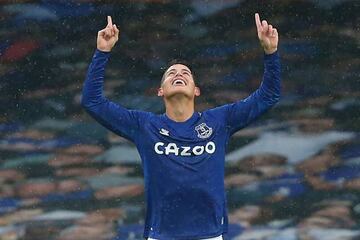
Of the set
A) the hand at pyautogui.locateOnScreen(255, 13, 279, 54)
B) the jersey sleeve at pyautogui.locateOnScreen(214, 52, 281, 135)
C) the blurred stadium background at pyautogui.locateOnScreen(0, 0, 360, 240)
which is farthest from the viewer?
the blurred stadium background at pyautogui.locateOnScreen(0, 0, 360, 240)

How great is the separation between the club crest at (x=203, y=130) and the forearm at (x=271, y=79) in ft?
0.85

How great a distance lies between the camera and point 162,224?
14.6 ft

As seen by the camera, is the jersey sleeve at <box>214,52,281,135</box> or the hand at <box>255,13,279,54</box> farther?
the jersey sleeve at <box>214,52,281,135</box>

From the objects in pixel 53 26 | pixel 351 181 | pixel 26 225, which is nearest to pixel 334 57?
pixel 351 181

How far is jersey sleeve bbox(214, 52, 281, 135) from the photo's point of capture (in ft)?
14.7

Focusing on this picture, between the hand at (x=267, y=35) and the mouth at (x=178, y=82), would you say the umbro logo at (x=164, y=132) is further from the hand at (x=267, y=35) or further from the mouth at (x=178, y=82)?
the hand at (x=267, y=35)

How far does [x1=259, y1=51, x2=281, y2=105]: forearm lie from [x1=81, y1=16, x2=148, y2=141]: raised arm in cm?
51

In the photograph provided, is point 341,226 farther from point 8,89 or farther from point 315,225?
point 8,89

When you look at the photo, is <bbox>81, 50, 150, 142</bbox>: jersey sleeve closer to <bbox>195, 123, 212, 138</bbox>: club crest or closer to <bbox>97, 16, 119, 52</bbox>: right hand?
<bbox>97, 16, 119, 52</bbox>: right hand

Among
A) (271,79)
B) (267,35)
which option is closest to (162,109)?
(271,79)

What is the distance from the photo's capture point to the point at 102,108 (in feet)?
14.8

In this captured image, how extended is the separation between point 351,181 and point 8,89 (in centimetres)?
204

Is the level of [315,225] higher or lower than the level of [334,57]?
lower

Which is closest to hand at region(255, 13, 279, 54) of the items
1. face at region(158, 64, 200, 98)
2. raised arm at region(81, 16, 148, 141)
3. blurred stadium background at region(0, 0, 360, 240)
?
face at region(158, 64, 200, 98)
